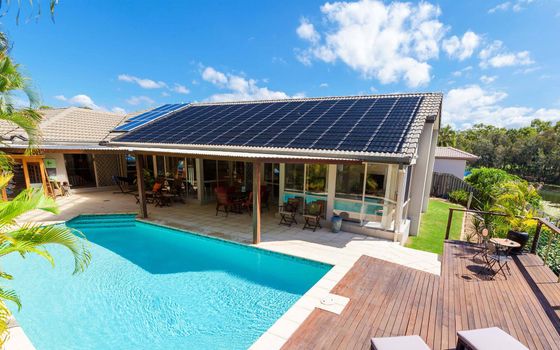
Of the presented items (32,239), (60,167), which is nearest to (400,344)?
(32,239)

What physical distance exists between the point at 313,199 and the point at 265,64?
67.7 feet

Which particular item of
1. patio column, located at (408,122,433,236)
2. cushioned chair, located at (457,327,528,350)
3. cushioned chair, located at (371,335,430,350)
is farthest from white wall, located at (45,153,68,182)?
cushioned chair, located at (457,327,528,350)

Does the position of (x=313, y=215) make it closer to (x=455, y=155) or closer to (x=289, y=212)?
(x=289, y=212)

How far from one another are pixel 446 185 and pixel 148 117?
24729mm

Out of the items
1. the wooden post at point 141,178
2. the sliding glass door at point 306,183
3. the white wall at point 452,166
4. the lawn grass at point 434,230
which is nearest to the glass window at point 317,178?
the sliding glass door at point 306,183

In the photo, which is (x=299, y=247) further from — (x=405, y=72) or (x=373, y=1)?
(x=405, y=72)

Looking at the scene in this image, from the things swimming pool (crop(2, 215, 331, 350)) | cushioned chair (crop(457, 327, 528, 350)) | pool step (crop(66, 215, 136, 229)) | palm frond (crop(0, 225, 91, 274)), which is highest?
palm frond (crop(0, 225, 91, 274))

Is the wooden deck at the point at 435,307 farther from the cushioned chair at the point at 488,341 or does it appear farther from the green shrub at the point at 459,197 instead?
the green shrub at the point at 459,197

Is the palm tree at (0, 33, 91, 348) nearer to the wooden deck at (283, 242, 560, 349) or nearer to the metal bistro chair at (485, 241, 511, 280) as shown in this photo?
the wooden deck at (283, 242, 560, 349)

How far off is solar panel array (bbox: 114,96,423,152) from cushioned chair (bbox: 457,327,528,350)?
5942mm

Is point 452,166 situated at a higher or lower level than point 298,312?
higher

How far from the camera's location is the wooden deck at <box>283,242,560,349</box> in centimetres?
415

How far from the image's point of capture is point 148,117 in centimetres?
1898

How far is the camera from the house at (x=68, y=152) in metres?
13.9
